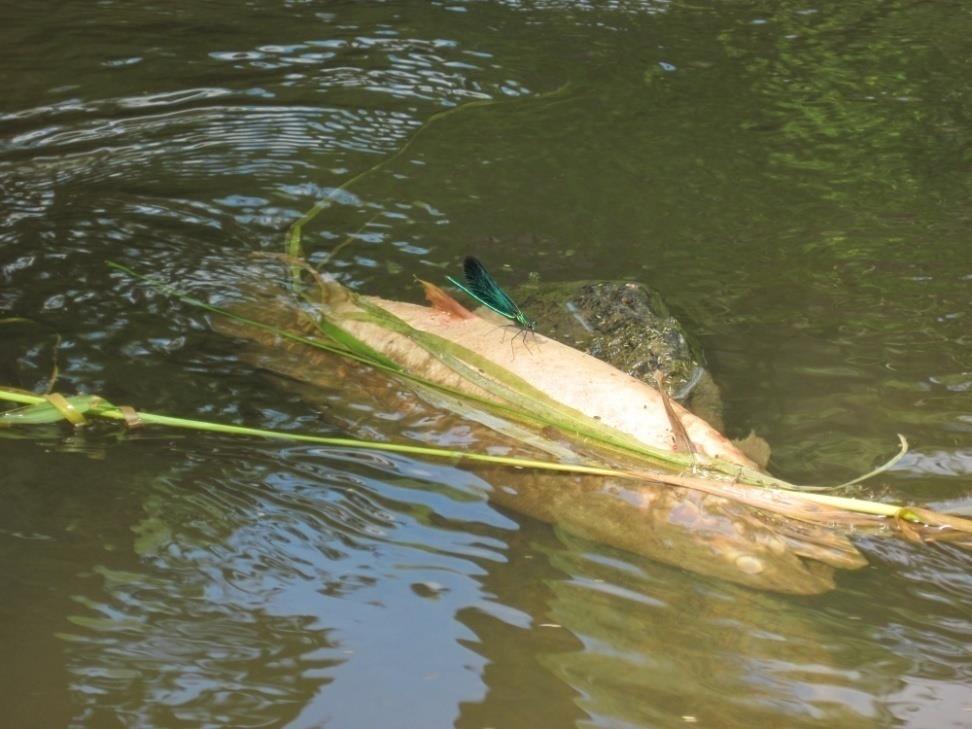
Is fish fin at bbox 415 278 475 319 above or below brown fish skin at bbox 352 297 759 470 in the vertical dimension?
above

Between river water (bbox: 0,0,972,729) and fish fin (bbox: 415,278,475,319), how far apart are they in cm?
63

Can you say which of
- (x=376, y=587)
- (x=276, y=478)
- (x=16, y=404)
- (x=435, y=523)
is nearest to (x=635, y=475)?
(x=435, y=523)

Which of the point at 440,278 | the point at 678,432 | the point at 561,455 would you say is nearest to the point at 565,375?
the point at 561,455

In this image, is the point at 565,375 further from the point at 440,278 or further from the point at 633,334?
the point at 440,278

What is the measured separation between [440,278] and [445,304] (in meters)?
1.04

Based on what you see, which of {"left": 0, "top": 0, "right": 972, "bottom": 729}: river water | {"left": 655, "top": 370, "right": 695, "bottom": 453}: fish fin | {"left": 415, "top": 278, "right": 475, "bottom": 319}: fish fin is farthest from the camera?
{"left": 415, "top": 278, "right": 475, "bottom": 319}: fish fin

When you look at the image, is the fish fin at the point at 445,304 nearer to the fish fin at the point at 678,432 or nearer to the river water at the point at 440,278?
the river water at the point at 440,278

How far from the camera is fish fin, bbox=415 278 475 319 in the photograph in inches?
172

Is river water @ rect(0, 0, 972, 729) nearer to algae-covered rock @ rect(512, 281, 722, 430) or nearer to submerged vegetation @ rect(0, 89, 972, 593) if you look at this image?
submerged vegetation @ rect(0, 89, 972, 593)

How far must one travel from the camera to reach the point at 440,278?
5.47 m

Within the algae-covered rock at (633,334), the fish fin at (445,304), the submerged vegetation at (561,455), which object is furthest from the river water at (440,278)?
the fish fin at (445,304)

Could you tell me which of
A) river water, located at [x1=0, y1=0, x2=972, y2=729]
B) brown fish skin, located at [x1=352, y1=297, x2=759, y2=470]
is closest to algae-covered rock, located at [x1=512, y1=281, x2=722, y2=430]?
river water, located at [x1=0, y1=0, x2=972, y2=729]

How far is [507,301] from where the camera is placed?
416cm

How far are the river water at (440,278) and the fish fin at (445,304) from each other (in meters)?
0.63
